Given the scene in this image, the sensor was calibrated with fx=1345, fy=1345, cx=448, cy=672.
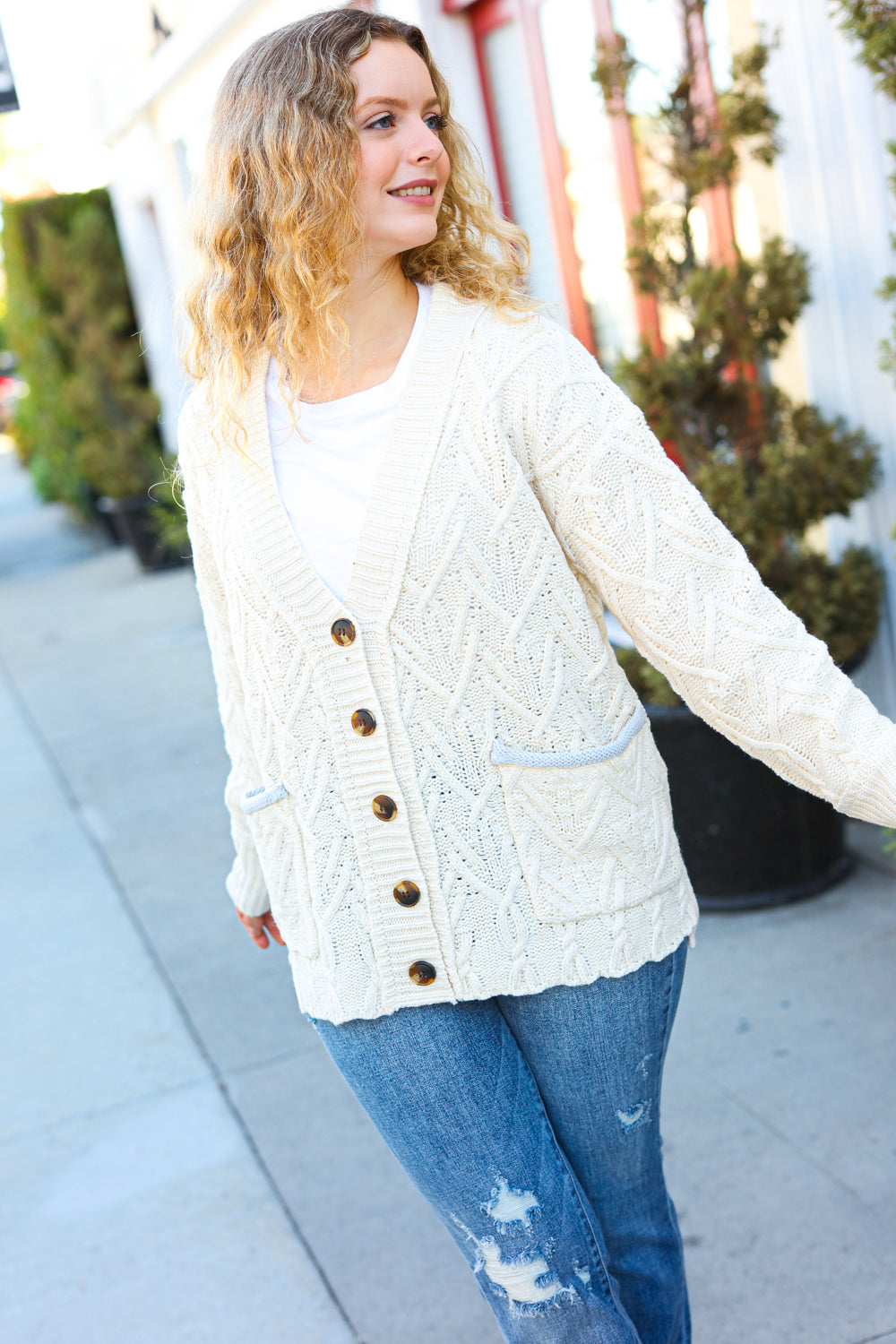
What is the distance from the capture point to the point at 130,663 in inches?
319

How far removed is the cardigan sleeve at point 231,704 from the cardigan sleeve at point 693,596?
512 millimetres

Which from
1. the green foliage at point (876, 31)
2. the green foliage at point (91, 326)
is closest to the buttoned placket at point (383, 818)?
the green foliage at point (876, 31)

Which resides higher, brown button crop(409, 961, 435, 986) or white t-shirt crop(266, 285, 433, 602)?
white t-shirt crop(266, 285, 433, 602)

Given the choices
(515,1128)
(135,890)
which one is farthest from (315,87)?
(135,890)

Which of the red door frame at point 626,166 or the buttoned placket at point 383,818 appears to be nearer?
the buttoned placket at point 383,818

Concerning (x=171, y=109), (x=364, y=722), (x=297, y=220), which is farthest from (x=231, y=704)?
(x=171, y=109)

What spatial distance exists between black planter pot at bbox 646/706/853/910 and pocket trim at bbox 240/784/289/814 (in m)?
1.96

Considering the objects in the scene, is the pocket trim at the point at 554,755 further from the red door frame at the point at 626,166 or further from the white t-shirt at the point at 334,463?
the red door frame at the point at 626,166

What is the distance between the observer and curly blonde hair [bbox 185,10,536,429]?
1599 mm

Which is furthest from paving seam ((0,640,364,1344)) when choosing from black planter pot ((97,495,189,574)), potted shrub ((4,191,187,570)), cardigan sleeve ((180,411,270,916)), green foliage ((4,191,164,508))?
green foliage ((4,191,164,508))

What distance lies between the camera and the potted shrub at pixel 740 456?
3.52 meters

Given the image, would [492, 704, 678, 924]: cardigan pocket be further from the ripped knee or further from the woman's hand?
the woman's hand

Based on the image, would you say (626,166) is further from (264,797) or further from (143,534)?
(143,534)

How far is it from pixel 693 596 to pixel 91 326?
11.2 metres
